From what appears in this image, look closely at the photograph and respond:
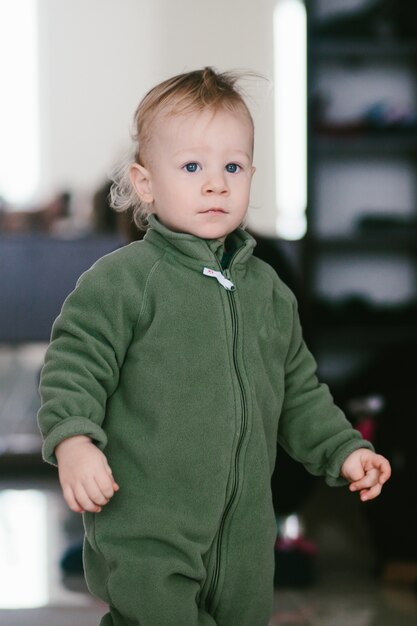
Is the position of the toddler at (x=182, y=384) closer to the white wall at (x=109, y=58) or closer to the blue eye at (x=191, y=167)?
the blue eye at (x=191, y=167)

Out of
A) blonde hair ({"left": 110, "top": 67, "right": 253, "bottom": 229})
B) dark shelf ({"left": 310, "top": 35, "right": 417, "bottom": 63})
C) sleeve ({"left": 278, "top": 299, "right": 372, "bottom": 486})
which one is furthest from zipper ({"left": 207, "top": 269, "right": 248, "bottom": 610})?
dark shelf ({"left": 310, "top": 35, "right": 417, "bottom": 63})

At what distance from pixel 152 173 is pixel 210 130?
0.29 ft

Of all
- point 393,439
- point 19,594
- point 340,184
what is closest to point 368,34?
point 340,184

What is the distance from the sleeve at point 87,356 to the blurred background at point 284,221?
0.34m

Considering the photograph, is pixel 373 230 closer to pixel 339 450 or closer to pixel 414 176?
pixel 414 176

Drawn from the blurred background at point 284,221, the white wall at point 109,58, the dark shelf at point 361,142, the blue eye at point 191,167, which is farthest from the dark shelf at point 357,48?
the blue eye at point 191,167

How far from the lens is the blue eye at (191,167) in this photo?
1141mm

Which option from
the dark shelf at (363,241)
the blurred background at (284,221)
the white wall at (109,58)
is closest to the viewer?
the blurred background at (284,221)

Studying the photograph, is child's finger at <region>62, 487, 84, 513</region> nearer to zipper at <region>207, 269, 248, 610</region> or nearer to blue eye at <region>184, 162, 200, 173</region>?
zipper at <region>207, 269, 248, 610</region>

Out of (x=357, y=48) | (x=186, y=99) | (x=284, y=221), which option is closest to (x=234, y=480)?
(x=186, y=99)

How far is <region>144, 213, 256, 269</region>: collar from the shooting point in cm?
115

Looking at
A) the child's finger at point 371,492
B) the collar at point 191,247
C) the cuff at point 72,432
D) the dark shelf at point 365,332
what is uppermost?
the collar at point 191,247

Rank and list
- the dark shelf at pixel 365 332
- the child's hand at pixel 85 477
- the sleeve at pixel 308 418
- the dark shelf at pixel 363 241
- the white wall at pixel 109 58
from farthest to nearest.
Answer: the white wall at pixel 109 58, the dark shelf at pixel 363 241, the dark shelf at pixel 365 332, the sleeve at pixel 308 418, the child's hand at pixel 85 477

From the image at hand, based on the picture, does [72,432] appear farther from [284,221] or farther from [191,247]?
[284,221]
